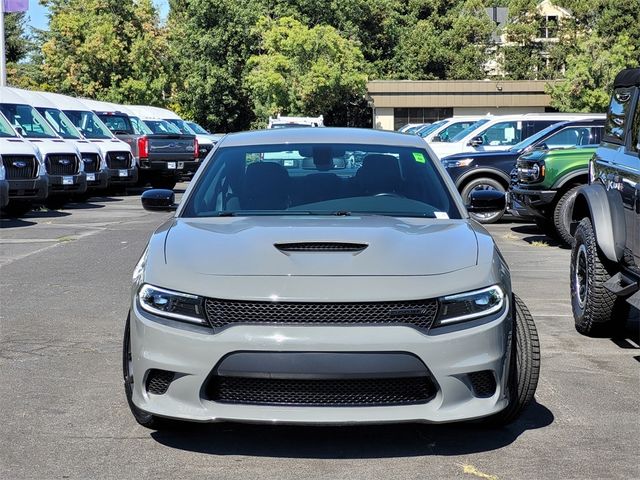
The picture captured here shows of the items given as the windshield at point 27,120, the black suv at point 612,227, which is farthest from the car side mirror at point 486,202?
the windshield at point 27,120

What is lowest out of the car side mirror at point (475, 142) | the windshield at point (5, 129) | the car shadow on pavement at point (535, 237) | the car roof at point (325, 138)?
the car shadow on pavement at point (535, 237)

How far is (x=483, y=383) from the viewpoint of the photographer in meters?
4.78

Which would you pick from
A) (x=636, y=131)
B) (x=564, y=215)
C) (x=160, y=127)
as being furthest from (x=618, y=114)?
(x=160, y=127)

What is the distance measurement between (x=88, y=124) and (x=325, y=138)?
65.4 feet

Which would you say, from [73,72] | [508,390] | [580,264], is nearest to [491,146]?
[580,264]

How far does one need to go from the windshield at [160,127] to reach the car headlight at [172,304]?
27.2 m

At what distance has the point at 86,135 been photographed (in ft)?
82.1

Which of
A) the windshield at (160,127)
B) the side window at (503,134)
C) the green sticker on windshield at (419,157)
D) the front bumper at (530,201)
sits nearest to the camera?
the green sticker on windshield at (419,157)

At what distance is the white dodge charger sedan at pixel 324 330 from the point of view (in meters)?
4.55

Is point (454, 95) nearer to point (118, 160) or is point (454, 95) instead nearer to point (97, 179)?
point (118, 160)

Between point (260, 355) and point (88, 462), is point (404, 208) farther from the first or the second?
point (88, 462)

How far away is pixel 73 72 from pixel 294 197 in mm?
53215

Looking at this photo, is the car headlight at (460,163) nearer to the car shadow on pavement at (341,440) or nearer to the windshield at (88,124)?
the windshield at (88,124)

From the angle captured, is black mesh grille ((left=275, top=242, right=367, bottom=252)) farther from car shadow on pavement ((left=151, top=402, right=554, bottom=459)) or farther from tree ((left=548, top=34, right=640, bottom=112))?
tree ((left=548, top=34, right=640, bottom=112))
